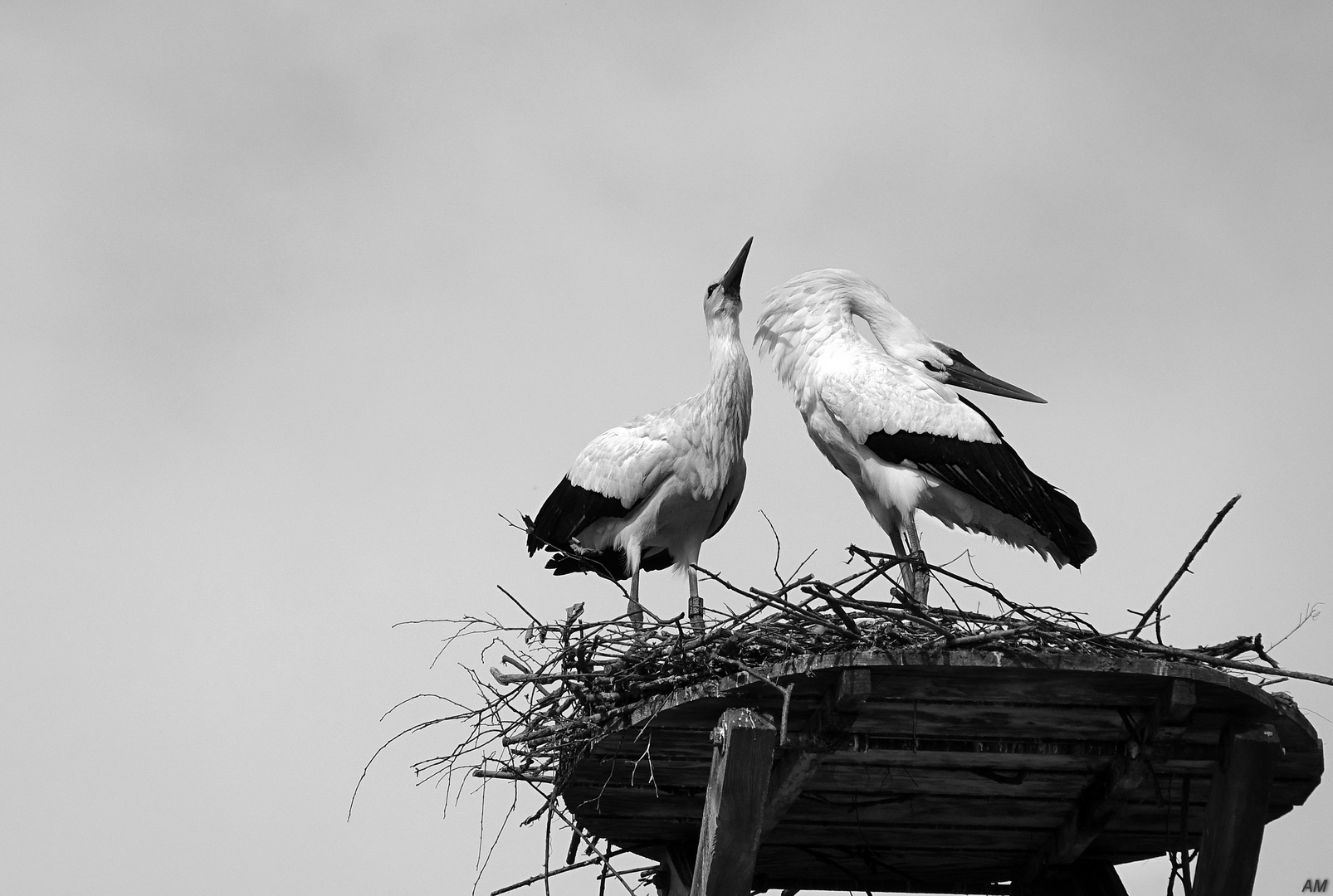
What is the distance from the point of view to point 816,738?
4316 millimetres

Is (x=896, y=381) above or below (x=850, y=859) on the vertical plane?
above

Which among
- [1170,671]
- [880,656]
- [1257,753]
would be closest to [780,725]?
[880,656]

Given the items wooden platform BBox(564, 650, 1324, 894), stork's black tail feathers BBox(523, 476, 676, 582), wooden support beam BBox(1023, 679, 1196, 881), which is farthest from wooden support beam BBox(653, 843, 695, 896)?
stork's black tail feathers BBox(523, 476, 676, 582)

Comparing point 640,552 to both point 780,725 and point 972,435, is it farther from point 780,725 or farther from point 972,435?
point 780,725

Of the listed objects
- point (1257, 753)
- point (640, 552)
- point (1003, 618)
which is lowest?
point (1257, 753)

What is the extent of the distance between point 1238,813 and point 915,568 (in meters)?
2.21

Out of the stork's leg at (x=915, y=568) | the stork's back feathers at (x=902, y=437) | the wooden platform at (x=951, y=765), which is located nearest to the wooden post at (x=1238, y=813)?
the wooden platform at (x=951, y=765)

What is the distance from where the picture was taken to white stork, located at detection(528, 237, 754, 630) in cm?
704

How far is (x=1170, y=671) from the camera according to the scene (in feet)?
13.3

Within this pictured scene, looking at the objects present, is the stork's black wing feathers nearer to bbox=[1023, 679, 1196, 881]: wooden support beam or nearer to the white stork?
the white stork

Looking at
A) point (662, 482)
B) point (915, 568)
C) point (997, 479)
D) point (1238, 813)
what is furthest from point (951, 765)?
point (662, 482)

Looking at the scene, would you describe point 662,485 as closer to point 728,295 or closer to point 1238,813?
point 728,295

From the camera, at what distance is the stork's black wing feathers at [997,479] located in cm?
666

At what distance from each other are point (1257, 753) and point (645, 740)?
1624mm
